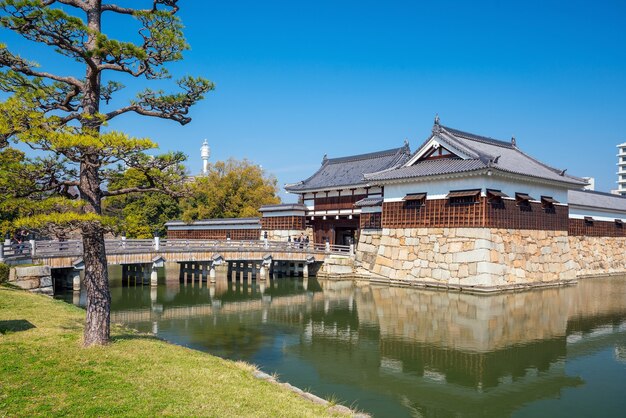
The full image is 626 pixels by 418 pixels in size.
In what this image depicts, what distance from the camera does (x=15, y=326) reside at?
443 inches

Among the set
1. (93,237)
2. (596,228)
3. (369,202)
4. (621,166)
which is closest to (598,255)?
(596,228)

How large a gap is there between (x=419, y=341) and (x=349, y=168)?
88.9ft

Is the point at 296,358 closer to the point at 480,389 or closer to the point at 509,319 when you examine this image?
the point at 480,389

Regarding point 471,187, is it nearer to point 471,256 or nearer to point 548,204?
point 471,256

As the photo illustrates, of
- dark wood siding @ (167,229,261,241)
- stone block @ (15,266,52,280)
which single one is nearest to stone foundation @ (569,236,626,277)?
dark wood siding @ (167,229,261,241)

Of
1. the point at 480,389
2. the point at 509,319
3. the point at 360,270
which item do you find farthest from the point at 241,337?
the point at 360,270

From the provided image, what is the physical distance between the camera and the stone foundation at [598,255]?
123 feet

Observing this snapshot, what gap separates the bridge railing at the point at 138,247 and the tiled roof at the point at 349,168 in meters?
5.66

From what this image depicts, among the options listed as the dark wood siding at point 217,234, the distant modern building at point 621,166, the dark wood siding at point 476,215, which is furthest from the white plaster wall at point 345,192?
the distant modern building at point 621,166

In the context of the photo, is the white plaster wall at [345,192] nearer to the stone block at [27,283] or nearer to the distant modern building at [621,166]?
the stone block at [27,283]

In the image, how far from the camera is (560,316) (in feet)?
67.4

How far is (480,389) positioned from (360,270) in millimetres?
22680

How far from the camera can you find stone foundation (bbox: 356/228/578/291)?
26781mm

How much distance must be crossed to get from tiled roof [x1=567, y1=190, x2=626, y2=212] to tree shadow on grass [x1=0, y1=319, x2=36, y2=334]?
37168mm
